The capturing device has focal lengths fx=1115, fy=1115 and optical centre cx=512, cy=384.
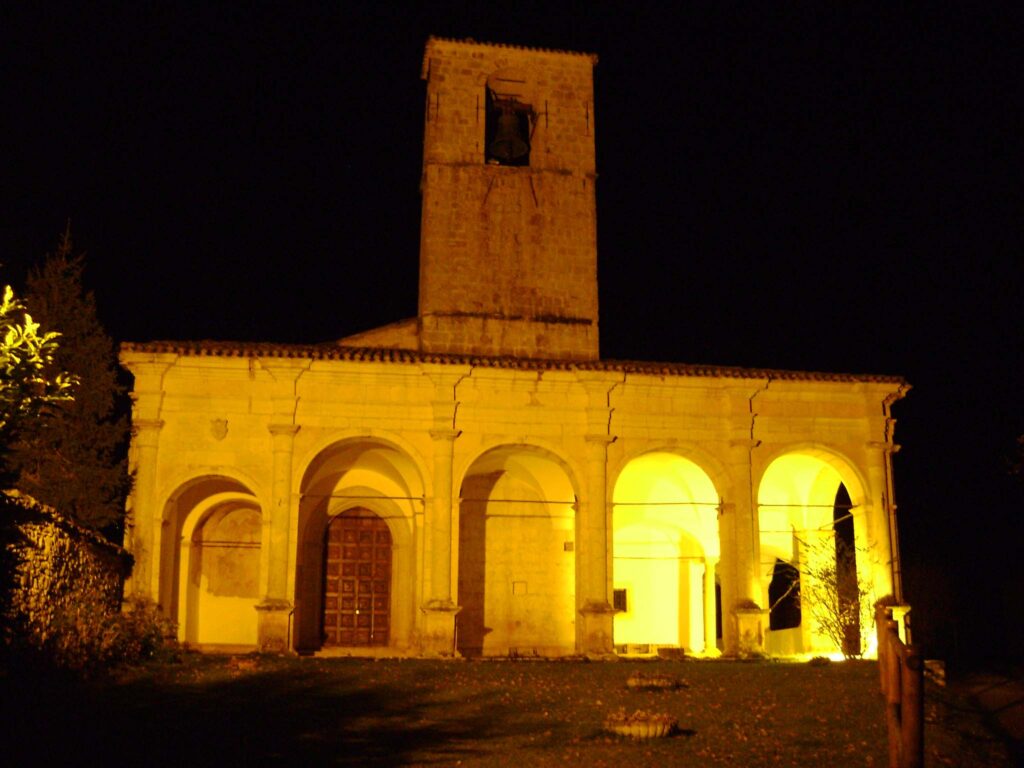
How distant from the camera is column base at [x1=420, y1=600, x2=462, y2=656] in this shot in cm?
1841

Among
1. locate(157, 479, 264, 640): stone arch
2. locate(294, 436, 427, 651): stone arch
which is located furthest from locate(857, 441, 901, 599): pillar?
locate(157, 479, 264, 640): stone arch

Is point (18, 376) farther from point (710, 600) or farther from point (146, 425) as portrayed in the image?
point (710, 600)

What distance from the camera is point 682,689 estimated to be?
13.4 m

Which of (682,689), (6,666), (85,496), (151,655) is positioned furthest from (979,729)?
(85,496)

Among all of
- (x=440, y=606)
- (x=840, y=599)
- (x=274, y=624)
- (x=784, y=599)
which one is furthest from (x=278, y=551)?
(x=784, y=599)

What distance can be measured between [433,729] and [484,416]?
9457 millimetres

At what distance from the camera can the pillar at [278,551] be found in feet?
59.5

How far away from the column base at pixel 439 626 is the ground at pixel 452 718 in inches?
119

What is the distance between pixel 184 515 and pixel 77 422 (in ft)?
9.25

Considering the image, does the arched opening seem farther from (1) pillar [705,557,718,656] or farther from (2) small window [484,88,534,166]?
(1) pillar [705,557,718,656]

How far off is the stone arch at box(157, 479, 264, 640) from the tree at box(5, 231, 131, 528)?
1.05 meters

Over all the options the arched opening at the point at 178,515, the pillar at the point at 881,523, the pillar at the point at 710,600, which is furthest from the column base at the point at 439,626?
the pillar at the point at 881,523

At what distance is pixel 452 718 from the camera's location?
436 inches

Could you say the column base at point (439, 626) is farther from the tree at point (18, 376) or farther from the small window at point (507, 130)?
the tree at point (18, 376)
